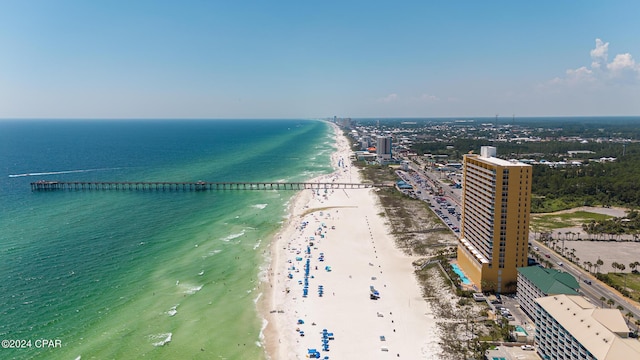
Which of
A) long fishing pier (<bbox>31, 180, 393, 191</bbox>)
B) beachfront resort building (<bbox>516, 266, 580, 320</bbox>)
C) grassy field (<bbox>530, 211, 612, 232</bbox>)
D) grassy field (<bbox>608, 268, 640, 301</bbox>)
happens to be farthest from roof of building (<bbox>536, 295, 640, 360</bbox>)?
long fishing pier (<bbox>31, 180, 393, 191</bbox>)

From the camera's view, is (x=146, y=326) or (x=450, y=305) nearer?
(x=146, y=326)

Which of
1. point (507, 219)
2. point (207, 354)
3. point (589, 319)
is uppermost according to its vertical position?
point (507, 219)

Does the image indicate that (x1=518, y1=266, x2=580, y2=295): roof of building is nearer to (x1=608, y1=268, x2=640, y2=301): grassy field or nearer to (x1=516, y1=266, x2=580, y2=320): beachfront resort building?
(x1=516, y1=266, x2=580, y2=320): beachfront resort building

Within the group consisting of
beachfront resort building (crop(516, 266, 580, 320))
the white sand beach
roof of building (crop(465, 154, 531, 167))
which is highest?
roof of building (crop(465, 154, 531, 167))

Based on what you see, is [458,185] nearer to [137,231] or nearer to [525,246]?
[525,246]

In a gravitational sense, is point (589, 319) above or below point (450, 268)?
above

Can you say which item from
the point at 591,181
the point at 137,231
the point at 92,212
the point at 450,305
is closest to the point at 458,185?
the point at 591,181
